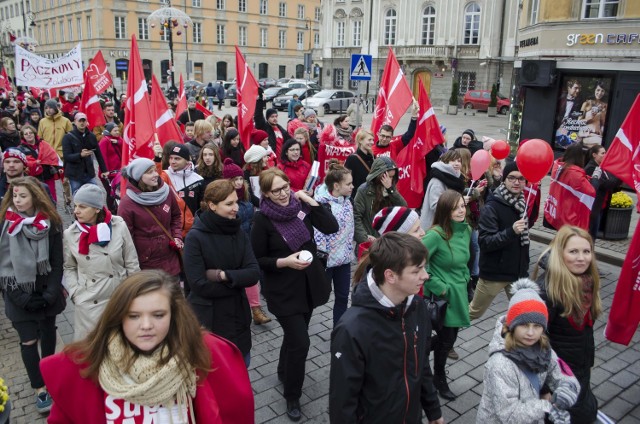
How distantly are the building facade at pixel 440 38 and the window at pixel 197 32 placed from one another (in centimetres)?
1866

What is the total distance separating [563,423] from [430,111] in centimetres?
604

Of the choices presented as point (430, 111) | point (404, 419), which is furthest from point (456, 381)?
point (430, 111)

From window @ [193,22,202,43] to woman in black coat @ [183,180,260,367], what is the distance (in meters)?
63.1

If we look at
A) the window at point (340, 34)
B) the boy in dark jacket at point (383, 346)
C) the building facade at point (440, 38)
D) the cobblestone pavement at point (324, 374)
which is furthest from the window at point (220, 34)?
the boy in dark jacket at point (383, 346)

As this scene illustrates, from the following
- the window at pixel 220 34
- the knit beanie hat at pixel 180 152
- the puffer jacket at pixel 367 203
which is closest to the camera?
the puffer jacket at pixel 367 203

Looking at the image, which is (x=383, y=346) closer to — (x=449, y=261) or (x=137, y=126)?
(x=449, y=261)

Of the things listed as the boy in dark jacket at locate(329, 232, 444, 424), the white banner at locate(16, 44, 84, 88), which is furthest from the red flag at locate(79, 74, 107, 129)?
the boy in dark jacket at locate(329, 232, 444, 424)

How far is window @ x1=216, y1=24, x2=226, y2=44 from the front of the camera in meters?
63.8

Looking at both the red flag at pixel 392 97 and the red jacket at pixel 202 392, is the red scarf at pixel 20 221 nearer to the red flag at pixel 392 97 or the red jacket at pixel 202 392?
the red jacket at pixel 202 392

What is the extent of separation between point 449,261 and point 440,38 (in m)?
43.2

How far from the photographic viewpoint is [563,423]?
113 inches

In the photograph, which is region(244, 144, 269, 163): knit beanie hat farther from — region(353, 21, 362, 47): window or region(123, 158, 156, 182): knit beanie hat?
region(353, 21, 362, 47): window

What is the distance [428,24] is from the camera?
1778 inches

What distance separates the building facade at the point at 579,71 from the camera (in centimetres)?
1319
